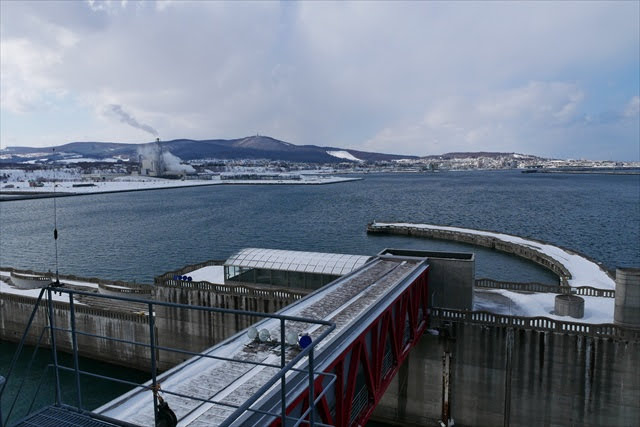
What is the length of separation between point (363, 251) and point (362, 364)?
4327 cm

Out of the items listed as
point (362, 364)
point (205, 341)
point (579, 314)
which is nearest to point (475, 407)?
point (579, 314)

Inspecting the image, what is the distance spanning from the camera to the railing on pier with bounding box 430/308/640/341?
18047 millimetres

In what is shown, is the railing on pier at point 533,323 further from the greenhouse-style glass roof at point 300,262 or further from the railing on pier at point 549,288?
the greenhouse-style glass roof at point 300,262

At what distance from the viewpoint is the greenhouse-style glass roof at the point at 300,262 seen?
27.4m

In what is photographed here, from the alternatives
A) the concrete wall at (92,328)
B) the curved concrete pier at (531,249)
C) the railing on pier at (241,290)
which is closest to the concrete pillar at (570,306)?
the curved concrete pier at (531,249)

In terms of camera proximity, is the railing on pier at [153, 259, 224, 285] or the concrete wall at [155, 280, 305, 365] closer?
the concrete wall at [155, 280, 305, 365]

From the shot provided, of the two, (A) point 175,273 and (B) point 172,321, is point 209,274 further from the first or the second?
(B) point 172,321

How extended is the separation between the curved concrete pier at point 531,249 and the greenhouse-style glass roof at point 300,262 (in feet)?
55.5

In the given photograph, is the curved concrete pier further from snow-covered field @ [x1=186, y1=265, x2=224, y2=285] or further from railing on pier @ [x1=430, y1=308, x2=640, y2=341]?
snow-covered field @ [x1=186, y1=265, x2=224, y2=285]

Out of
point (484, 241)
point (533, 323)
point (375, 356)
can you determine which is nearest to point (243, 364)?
point (375, 356)

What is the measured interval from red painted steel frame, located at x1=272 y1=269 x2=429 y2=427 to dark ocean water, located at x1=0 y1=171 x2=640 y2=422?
17.5 meters

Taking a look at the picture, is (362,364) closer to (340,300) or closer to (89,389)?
(340,300)

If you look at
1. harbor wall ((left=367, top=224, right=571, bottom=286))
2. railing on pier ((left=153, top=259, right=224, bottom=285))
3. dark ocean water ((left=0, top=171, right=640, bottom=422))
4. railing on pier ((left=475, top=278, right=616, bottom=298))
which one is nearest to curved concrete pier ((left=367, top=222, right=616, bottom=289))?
harbor wall ((left=367, top=224, right=571, bottom=286))

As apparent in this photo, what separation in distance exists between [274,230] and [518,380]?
55.8m
